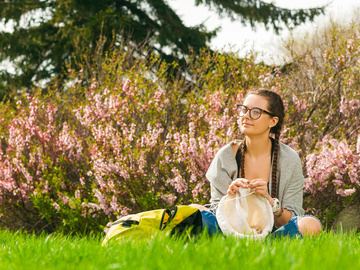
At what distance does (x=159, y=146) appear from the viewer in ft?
15.7

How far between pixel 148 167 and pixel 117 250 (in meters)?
2.65

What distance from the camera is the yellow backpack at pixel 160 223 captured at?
8.85ft

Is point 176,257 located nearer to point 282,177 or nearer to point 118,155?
point 282,177

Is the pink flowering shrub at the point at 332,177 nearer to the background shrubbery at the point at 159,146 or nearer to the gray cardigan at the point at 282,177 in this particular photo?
the background shrubbery at the point at 159,146

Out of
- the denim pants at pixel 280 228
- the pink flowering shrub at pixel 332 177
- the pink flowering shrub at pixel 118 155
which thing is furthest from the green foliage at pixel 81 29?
the denim pants at pixel 280 228

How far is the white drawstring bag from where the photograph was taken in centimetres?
281

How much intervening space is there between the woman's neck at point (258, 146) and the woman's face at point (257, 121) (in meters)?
0.07

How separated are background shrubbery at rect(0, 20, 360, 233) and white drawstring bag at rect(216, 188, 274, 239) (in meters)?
1.23

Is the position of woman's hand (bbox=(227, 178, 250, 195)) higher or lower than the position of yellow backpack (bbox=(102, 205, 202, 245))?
higher

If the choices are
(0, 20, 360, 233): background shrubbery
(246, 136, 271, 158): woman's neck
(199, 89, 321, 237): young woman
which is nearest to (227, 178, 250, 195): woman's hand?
(199, 89, 321, 237): young woman

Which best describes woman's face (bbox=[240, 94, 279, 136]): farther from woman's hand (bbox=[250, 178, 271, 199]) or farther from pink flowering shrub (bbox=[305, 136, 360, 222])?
pink flowering shrub (bbox=[305, 136, 360, 222])

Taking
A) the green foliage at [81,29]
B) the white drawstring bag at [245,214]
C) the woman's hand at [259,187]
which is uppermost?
the green foliage at [81,29]

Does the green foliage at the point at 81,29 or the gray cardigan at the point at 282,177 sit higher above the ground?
the green foliage at the point at 81,29

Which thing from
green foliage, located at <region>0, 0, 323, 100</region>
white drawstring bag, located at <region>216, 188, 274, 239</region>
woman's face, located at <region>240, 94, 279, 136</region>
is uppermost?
green foliage, located at <region>0, 0, 323, 100</region>
